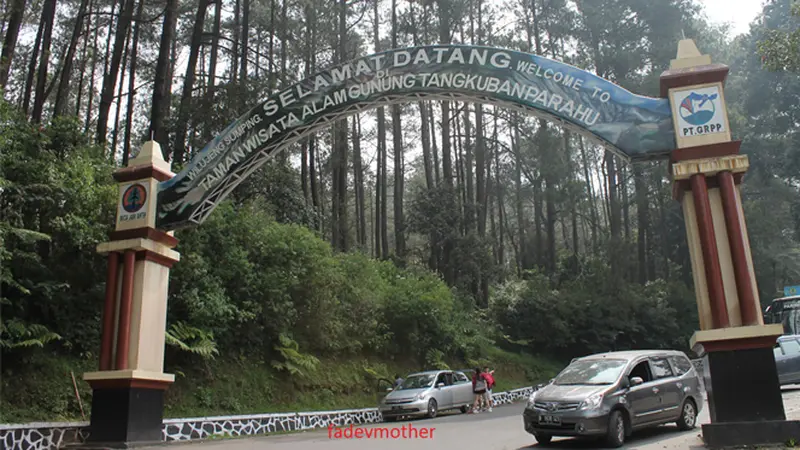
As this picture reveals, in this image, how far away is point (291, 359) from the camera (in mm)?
16031

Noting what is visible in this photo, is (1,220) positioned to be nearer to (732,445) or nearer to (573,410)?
(573,410)

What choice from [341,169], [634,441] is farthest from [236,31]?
[634,441]

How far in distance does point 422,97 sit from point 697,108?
14.2 feet

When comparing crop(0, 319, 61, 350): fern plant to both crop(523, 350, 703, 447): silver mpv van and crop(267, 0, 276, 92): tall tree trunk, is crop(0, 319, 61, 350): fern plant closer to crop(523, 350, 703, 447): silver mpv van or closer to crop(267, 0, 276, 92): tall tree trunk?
crop(523, 350, 703, 447): silver mpv van

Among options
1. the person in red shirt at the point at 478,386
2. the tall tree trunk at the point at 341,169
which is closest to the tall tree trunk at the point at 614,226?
the tall tree trunk at the point at 341,169

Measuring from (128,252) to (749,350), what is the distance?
32.3ft

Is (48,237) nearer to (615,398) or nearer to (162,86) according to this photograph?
Result: (162,86)

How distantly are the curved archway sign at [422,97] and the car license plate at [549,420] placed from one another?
4062 mm

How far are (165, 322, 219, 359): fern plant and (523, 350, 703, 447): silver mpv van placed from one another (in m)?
7.00

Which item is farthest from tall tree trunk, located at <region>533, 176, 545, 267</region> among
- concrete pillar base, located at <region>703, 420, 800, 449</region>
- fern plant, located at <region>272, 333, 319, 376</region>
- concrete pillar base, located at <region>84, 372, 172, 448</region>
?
concrete pillar base, located at <region>84, 372, 172, 448</region>

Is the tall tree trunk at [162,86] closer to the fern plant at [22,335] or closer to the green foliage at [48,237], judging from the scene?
the green foliage at [48,237]

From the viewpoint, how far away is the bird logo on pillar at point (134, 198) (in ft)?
37.6

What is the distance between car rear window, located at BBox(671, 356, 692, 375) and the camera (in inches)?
443

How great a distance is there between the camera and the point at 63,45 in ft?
88.6
